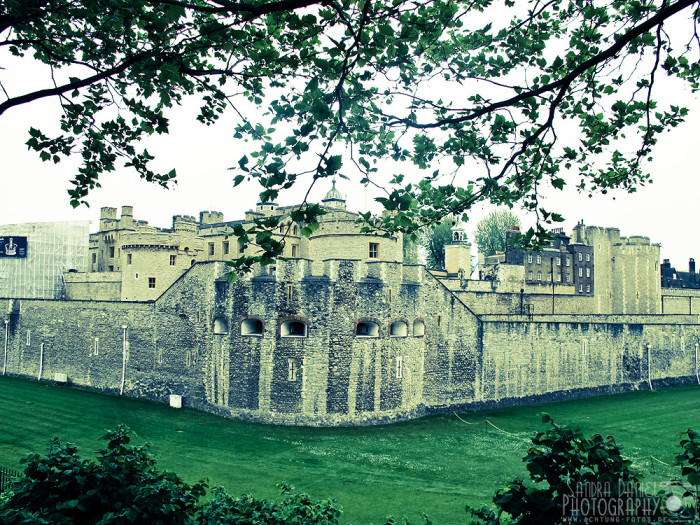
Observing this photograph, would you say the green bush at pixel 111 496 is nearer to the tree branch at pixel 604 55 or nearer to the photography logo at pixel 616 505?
the photography logo at pixel 616 505

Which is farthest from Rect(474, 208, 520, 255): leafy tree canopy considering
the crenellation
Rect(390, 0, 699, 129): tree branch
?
Rect(390, 0, 699, 129): tree branch

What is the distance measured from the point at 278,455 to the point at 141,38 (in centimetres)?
1541

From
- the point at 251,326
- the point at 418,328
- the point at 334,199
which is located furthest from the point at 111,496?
the point at 334,199

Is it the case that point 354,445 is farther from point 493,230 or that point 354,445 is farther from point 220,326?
point 493,230

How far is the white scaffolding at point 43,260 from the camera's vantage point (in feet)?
151

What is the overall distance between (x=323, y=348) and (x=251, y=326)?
3.71 metres

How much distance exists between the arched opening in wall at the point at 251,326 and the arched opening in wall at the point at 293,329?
1.23 metres

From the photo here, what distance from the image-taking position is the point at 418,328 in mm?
26359

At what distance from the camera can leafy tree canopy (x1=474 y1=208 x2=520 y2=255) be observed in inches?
2504

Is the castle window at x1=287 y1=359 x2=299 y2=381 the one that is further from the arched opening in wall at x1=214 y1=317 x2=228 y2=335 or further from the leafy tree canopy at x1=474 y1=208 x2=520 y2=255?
the leafy tree canopy at x1=474 y1=208 x2=520 y2=255

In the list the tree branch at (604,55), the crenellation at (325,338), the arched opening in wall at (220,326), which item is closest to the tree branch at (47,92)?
the tree branch at (604,55)

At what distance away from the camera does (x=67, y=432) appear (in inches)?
864

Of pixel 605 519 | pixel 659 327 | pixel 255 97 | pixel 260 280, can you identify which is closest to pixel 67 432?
pixel 260 280

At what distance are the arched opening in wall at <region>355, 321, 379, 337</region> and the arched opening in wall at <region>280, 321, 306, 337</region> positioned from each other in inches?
93.9
